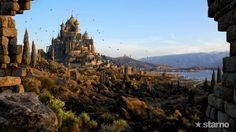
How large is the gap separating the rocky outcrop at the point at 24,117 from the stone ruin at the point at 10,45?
1127 cm

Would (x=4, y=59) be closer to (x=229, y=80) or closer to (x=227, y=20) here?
(x=227, y=20)

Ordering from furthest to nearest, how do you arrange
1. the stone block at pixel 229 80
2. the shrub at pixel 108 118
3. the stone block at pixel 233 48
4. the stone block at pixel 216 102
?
the shrub at pixel 108 118
the stone block at pixel 216 102
the stone block at pixel 233 48
the stone block at pixel 229 80

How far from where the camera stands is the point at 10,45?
18.2 metres

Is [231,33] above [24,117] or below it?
above

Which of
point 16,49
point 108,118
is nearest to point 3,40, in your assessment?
point 16,49

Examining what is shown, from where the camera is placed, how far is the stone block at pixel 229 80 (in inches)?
313

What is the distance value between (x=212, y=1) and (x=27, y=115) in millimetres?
6100

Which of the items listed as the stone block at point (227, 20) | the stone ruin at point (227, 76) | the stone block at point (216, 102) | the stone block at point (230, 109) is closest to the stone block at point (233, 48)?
the stone ruin at point (227, 76)

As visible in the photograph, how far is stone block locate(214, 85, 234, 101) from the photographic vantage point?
821 centimetres

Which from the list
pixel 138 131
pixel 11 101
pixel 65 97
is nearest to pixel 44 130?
pixel 11 101

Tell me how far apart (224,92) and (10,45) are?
12808 mm

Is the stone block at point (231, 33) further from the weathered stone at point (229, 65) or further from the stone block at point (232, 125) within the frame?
the stone block at point (232, 125)

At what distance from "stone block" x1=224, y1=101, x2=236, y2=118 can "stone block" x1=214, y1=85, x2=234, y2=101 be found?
147mm

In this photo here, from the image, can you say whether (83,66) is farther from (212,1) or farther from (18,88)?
(212,1)
